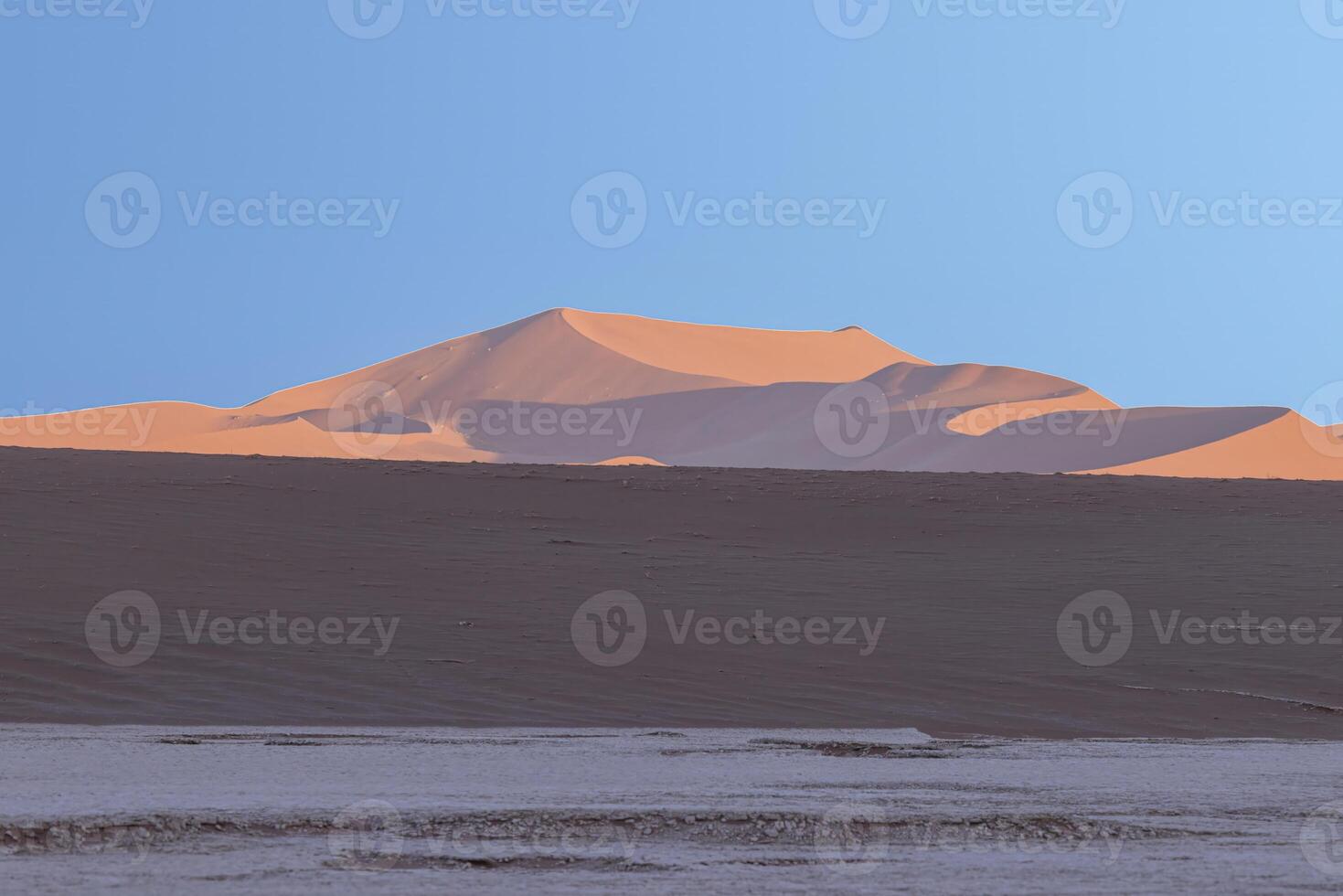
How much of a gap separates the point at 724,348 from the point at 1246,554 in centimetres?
5147

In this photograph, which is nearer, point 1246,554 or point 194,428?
point 1246,554

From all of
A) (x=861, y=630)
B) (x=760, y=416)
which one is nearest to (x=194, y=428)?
(x=760, y=416)

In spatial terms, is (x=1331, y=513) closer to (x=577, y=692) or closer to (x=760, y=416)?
(x=577, y=692)

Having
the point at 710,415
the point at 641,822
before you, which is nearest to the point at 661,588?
the point at 641,822

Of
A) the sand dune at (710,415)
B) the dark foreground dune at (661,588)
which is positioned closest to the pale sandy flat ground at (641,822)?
the dark foreground dune at (661,588)

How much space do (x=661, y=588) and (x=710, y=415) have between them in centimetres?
4709

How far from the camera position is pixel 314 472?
66.0 feet

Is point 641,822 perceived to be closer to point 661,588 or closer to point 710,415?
point 661,588

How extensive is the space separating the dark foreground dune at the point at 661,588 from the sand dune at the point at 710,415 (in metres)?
23.6

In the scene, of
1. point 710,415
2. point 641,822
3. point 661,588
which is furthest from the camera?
point 710,415

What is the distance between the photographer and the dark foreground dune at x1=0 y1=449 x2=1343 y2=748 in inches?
356

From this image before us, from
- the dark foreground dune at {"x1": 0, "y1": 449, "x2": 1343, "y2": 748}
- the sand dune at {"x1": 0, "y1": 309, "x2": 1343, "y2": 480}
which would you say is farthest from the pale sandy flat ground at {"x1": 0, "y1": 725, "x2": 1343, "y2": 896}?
the sand dune at {"x1": 0, "y1": 309, "x2": 1343, "y2": 480}

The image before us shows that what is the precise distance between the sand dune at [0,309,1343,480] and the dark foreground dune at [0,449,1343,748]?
77.4 ft

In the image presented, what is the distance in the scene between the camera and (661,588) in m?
14.0
